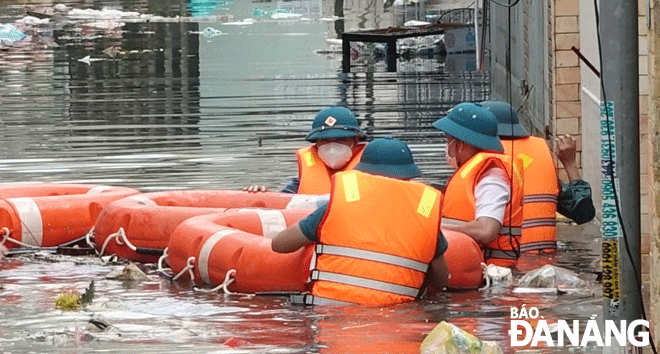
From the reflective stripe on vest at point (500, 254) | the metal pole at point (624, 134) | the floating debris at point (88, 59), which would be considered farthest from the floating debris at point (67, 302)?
the floating debris at point (88, 59)

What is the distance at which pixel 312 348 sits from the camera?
743 cm

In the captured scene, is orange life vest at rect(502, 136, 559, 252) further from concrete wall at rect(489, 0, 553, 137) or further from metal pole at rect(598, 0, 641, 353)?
metal pole at rect(598, 0, 641, 353)

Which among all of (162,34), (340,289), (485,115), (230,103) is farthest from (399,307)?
(162,34)

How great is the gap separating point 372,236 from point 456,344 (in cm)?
146

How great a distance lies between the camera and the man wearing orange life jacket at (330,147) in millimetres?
10102

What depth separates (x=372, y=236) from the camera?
322 inches

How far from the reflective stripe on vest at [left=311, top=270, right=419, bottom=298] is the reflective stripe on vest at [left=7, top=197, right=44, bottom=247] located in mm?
3562

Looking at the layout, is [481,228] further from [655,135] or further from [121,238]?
[655,135]

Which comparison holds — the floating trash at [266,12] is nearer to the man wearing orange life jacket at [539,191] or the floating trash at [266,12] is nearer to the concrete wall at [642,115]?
the concrete wall at [642,115]

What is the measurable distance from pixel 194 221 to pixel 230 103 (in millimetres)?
11378

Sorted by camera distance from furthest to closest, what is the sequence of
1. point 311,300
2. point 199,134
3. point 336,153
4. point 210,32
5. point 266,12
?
point 266,12 → point 210,32 → point 199,134 → point 336,153 → point 311,300

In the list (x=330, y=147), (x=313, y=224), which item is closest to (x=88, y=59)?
(x=330, y=147)

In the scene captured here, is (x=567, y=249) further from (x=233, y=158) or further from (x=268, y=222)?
(x=233, y=158)

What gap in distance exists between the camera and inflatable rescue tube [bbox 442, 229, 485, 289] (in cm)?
886
